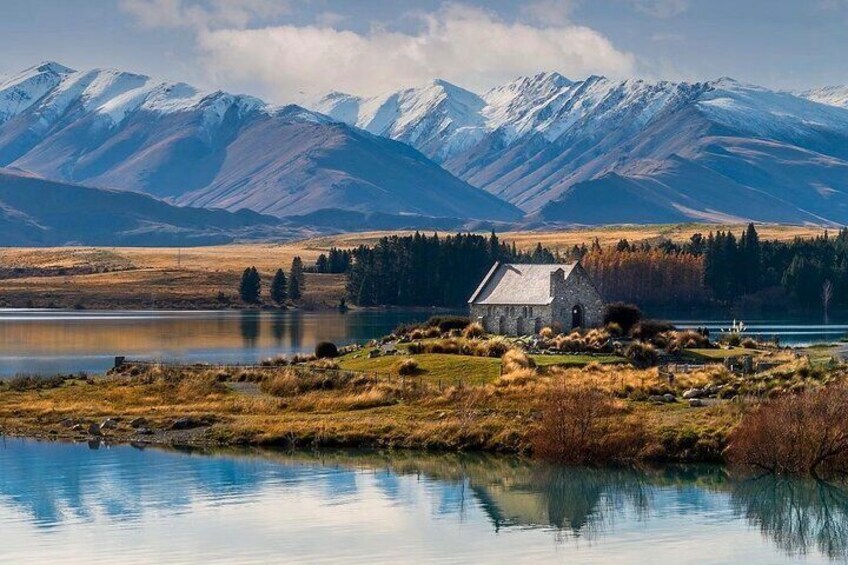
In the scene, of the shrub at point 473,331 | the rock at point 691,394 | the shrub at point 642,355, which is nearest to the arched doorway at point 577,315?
the shrub at point 473,331

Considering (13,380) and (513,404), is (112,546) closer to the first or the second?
(513,404)

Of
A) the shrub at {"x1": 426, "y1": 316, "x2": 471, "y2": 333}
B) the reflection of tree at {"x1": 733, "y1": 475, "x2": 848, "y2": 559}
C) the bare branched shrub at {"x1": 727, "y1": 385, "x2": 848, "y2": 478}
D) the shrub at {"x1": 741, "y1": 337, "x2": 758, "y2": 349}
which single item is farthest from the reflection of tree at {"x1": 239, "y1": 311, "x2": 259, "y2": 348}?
the reflection of tree at {"x1": 733, "y1": 475, "x2": 848, "y2": 559}

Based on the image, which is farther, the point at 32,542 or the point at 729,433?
the point at 729,433

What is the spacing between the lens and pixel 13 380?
77875 millimetres

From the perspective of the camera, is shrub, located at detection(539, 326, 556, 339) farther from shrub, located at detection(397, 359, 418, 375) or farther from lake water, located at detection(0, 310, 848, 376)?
lake water, located at detection(0, 310, 848, 376)

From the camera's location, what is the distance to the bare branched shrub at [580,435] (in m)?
53.2

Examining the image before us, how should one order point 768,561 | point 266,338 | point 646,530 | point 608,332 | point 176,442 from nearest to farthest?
point 768,561
point 646,530
point 176,442
point 608,332
point 266,338

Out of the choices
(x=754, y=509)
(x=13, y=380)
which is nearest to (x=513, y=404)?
(x=754, y=509)

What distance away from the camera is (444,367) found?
75.2 m

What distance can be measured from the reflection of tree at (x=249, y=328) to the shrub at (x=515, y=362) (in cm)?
4650

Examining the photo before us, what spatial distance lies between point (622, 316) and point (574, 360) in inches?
738

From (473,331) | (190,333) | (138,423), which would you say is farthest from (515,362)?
(190,333)

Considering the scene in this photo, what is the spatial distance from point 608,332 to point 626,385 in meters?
25.7

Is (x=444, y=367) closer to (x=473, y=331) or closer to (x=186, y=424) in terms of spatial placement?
(x=186, y=424)
